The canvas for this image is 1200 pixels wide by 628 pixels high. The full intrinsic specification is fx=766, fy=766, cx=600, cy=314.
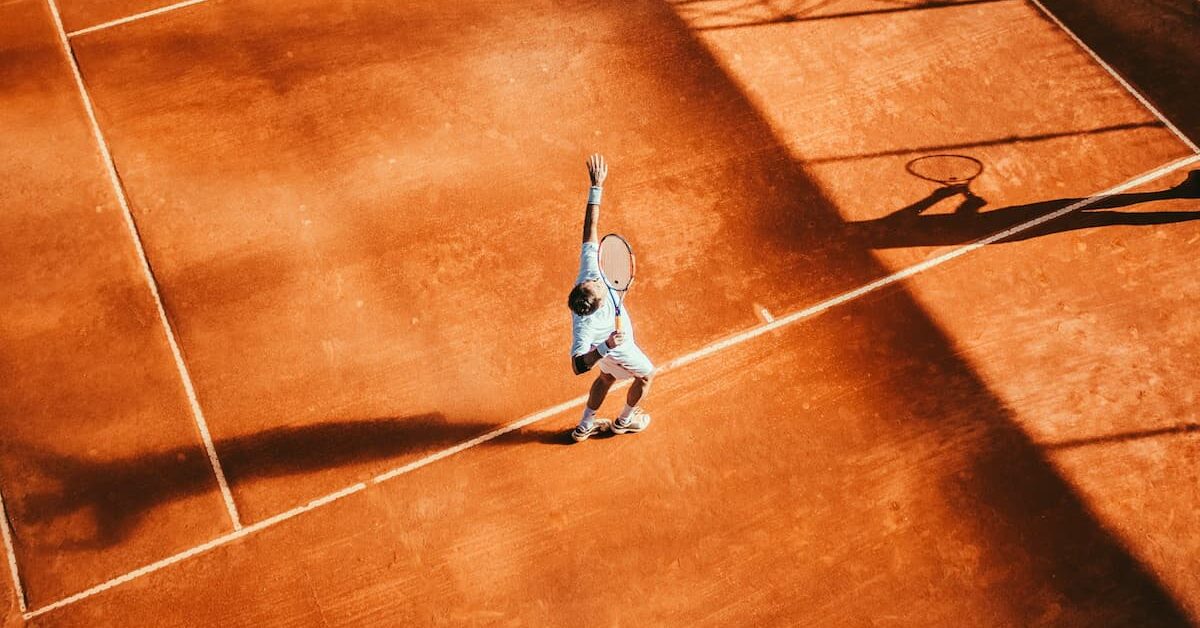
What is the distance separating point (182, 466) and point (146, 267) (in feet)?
7.18

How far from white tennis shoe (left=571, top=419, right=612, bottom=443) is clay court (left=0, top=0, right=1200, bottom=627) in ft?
0.44

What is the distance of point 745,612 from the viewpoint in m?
5.91

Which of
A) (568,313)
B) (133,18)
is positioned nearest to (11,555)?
(568,313)

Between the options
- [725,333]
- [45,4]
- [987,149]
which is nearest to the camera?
[725,333]

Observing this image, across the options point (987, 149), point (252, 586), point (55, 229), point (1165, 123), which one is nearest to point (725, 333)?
point (987, 149)

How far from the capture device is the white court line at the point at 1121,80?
A: 8688 mm

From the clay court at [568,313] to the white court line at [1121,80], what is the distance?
0.20ft

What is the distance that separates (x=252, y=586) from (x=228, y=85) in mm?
5652

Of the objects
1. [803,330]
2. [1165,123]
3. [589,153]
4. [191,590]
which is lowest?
[191,590]

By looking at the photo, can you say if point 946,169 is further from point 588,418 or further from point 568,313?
point 588,418

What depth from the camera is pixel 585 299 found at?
193 inches

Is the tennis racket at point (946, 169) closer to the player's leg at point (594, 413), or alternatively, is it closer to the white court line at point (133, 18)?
the player's leg at point (594, 413)

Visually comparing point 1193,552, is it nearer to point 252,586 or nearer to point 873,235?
point 873,235

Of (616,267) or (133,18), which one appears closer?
(616,267)
